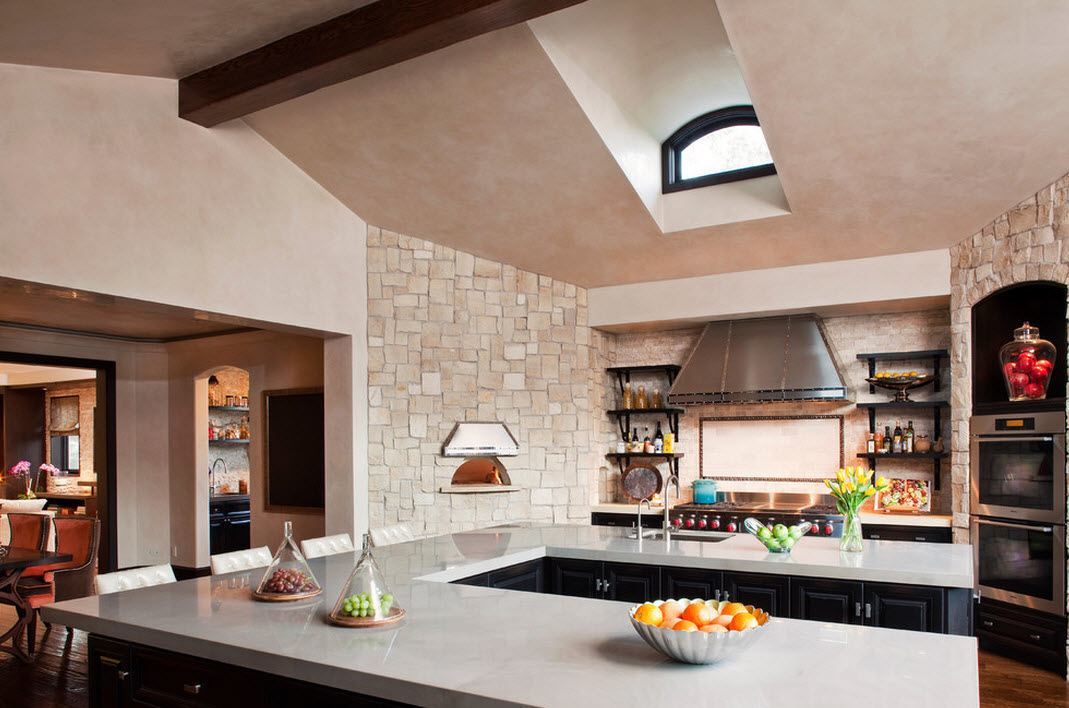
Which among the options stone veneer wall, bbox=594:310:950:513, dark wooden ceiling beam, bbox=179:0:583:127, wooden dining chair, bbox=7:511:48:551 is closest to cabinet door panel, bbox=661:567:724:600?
dark wooden ceiling beam, bbox=179:0:583:127

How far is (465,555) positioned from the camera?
408cm

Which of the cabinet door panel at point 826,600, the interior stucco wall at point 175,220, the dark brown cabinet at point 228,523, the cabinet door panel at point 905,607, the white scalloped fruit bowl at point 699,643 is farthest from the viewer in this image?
the dark brown cabinet at point 228,523

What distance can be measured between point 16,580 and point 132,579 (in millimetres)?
2974

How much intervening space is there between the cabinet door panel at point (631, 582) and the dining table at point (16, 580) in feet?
12.8

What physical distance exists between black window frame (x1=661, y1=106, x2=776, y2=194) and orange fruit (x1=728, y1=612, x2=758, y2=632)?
4653mm

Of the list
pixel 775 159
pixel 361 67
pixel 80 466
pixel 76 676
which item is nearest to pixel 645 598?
pixel 775 159

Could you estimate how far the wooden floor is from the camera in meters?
4.59

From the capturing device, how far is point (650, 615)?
218cm

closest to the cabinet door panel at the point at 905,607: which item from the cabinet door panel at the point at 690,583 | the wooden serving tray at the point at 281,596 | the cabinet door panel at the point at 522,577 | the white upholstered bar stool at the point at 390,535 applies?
the cabinet door panel at the point at 690,583

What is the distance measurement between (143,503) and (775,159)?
7.72 meters

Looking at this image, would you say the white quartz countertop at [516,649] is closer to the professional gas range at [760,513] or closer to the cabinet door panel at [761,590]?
the cabinet door panel at [761,590]

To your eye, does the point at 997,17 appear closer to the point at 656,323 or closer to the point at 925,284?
the point at 925,284

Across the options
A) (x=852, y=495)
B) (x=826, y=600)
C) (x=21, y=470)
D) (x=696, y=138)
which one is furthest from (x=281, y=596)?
(x=21, y=470)

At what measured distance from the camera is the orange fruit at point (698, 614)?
84.2 inches
